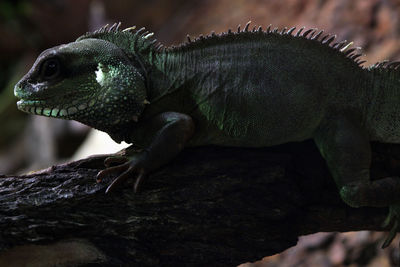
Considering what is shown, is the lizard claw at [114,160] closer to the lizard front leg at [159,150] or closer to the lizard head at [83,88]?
the lizard front leg at [159,150]

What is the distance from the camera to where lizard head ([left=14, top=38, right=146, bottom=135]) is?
10.3 ft

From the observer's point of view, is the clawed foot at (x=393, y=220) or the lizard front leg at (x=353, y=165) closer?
the lizard front leg at (x=353, y=165)

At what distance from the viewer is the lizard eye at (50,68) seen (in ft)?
10.3

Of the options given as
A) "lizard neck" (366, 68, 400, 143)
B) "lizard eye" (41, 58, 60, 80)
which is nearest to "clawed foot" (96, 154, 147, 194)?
"lizard eye" (41, 58, 60, 80)

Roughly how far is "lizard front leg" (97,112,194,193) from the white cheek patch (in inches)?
19.1

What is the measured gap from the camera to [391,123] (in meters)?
3.30

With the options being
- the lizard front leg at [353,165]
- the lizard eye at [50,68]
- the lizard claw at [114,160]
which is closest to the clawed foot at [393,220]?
the lizard front leg at [353,165]

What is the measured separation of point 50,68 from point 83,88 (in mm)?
279

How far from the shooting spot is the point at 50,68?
3.16 m

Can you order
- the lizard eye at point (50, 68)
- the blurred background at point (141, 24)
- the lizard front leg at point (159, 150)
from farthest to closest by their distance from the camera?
the blurred background at point (141, 24)
the lizard eye at point (50, 68)
the lizard front leg at point (159, 150)

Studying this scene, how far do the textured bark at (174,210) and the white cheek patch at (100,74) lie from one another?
60 cm

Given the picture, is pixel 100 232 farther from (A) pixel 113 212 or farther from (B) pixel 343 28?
(B) pixel 343 28

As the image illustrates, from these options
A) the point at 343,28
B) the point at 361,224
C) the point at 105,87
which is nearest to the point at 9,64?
the point at 343,28

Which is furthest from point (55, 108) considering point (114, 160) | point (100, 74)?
point (114, 160)
